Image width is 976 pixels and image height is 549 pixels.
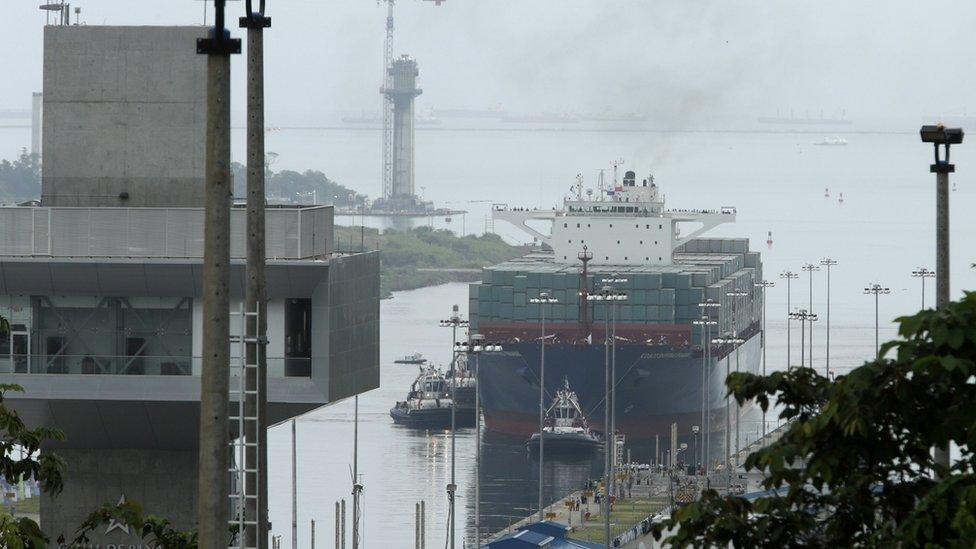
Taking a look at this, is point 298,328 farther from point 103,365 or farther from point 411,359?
point 411,359

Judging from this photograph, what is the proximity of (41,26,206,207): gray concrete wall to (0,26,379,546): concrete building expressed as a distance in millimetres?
22

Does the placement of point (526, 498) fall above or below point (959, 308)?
below

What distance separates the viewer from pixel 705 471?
7675cm

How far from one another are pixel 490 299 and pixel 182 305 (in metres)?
70.4

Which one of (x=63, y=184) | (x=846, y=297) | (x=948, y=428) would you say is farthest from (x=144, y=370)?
(x=846, y=297)

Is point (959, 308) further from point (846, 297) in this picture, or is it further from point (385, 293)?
point (385, 293)

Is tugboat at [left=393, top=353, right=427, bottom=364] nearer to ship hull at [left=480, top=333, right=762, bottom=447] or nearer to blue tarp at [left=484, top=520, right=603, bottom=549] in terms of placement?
ship hull at [left=480, top=333, right=762, bottom=447]

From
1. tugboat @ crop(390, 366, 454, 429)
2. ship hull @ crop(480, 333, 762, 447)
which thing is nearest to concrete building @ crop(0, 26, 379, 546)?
ship hull @ crop(480, 333, 762, 447)

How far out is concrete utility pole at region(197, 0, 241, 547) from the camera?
13164 millimetres

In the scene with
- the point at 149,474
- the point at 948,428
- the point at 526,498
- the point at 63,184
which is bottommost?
the point at 526,498

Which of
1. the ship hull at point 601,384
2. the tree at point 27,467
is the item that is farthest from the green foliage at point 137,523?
the ship hull at point 601,384

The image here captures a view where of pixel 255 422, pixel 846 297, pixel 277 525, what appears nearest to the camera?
pixel 255 422

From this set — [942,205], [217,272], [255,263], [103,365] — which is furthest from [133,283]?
[217,272]

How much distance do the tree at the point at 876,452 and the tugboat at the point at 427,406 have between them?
282ft
